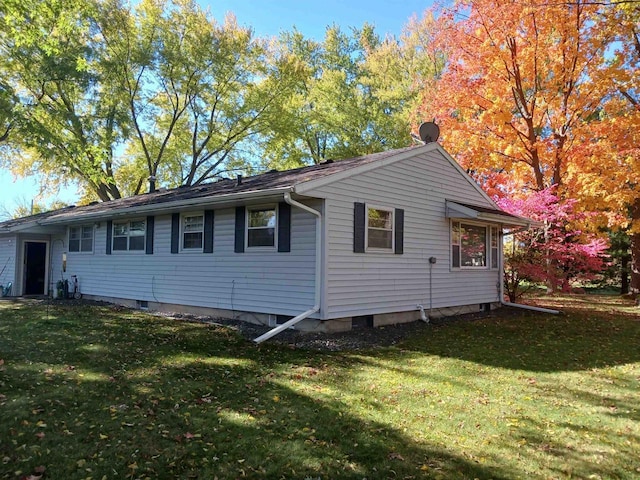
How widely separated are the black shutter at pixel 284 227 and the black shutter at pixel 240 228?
1.03 metres

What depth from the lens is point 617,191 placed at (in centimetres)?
1434

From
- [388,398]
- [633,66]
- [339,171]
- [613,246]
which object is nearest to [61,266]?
[339,171]

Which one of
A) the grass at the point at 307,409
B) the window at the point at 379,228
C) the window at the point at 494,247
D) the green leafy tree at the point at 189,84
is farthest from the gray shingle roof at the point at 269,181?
the green leafy tree at the point at 189,84

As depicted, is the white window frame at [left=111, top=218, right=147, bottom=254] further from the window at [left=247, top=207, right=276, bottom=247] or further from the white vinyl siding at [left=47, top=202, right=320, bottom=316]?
the window at [left=247, top=207, right=276, bottom=247]

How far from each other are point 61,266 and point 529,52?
57.3ft

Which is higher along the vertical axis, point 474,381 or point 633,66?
point 633,66

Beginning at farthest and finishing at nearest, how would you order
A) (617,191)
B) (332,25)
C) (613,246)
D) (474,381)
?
1. (332,25)
2. (613,246)
3. (617,191)
4. (474,381)

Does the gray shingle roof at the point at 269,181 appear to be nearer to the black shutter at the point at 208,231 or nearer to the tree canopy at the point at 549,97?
the black shutter at the point at 208,231

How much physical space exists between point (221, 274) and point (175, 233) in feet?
6.55

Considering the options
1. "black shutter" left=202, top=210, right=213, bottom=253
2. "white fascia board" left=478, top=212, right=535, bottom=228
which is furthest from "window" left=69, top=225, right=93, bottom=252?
"white fascia board" left=478, top=212, right=535, bottom=228

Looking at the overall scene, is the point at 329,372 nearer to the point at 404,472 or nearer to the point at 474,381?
the point at 474,381

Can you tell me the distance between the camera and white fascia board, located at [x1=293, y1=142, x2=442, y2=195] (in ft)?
26.5

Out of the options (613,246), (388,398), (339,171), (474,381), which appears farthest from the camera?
(613,246)

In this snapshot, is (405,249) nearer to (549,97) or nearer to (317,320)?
(317,320)
